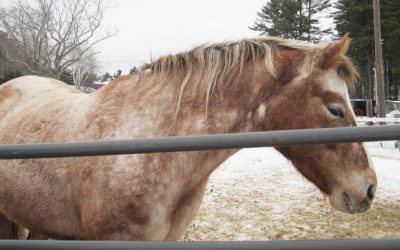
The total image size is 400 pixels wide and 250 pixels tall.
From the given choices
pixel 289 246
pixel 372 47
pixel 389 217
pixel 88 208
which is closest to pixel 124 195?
pixel 88 208

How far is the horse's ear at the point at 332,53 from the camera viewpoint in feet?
7.13

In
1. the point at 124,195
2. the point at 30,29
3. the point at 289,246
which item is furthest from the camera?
the point at 30,29

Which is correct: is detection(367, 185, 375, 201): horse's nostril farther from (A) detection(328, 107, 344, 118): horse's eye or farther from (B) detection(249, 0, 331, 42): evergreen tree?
(B) detection(249, 0, 331, 42): evergreen tree

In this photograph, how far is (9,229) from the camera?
142 inches

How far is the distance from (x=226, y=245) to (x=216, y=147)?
0.30 meters

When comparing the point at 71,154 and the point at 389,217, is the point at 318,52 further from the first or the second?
the point at 389,217

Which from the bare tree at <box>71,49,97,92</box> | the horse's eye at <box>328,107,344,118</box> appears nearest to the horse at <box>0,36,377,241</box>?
the horse's eye at <box>328,107,344,118</box>

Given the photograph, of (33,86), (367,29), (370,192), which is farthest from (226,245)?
(367,29)

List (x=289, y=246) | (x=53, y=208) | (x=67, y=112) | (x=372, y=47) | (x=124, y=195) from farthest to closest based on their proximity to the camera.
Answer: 1. (x=372, y=47)
2. (x=67, y=112)
3. (x=53, y=208)
4. (x=124, y=195)
5. (x=289, y=246)

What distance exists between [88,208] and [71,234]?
536 mm

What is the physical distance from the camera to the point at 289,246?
1104mm

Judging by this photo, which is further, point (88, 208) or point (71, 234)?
point (71, 234)

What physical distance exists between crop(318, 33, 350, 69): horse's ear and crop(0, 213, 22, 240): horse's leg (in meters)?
3.13

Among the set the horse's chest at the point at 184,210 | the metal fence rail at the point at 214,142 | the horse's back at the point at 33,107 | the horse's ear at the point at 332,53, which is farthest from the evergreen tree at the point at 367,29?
the metal fence rail at the point at 214,142
